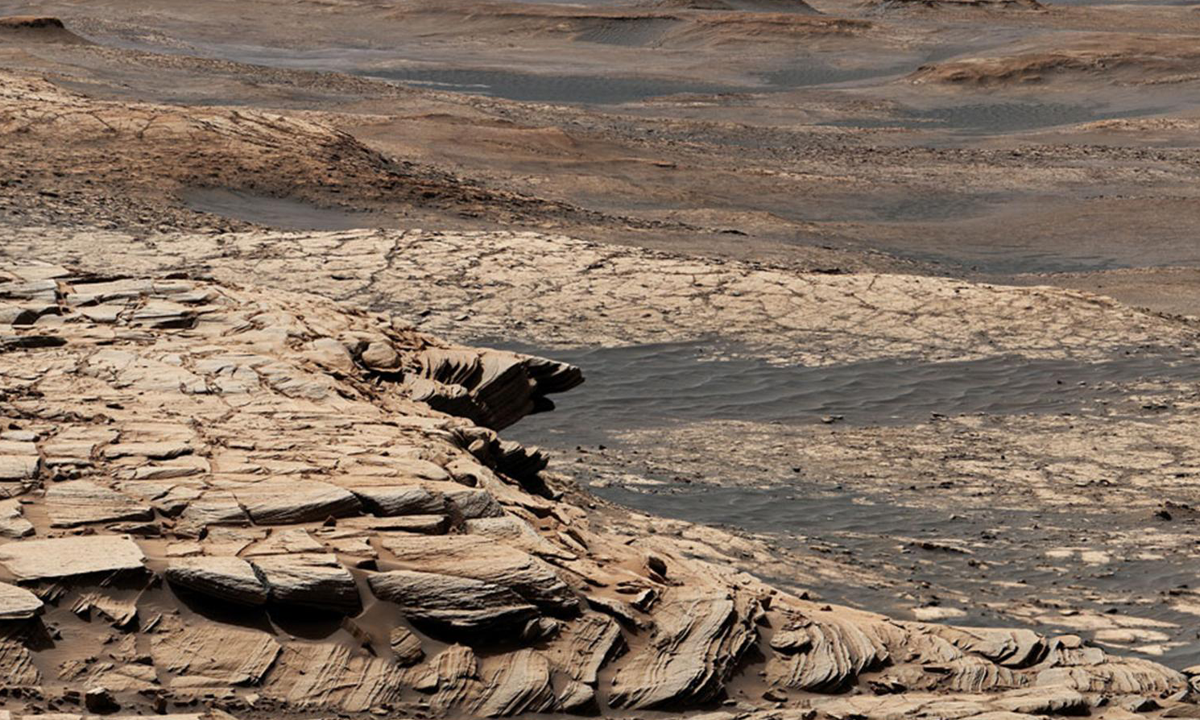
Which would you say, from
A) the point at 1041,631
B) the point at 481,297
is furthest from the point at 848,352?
the point at 1041,631

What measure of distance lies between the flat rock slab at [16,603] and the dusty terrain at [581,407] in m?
0.02

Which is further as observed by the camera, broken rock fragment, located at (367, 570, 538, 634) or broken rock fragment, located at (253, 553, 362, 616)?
broken rock fragment, located at (367, 570, 538, 634)

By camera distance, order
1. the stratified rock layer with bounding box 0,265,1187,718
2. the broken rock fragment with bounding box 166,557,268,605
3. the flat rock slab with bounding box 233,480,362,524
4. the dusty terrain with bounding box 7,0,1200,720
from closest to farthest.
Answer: the stratified rock layer with bounding box 0,265,1187,718
the broken rock fragment with bounding box 166,557,268,605
the dusty terrain with bounding box 7,0,1200,720
the flat rock slab with bounding box 233,480,362,524

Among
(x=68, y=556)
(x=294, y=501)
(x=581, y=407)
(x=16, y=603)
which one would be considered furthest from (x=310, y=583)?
(x=581, y=407)

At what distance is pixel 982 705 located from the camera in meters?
5.93

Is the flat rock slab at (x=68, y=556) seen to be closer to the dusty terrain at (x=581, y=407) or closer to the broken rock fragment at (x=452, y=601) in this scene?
the dusty terrain at (x=581, y=407)

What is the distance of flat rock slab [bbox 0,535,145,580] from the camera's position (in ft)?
17.4

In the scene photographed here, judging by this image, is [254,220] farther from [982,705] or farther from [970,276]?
[982,705]

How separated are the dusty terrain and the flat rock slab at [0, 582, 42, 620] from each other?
16 millimetres

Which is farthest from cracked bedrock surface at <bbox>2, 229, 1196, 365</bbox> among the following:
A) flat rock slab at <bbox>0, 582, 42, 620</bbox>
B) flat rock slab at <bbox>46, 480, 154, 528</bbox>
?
flat rock slab at <bbox>0, 582, 42, 620</bbox>

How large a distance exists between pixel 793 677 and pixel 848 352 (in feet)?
27.5

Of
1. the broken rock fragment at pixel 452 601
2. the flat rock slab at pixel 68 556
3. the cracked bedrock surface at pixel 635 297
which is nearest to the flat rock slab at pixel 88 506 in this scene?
the flat rock slab at pixel 68 556

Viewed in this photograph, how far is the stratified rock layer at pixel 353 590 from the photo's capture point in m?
5.29

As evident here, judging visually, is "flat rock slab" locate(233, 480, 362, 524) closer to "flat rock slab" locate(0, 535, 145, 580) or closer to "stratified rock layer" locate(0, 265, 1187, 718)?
"stratified rock layer" locate(0, 265, 1187, 718)
